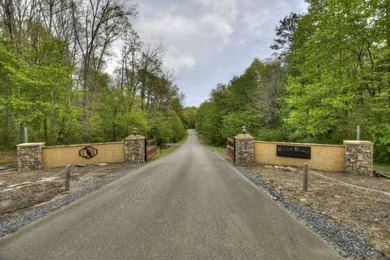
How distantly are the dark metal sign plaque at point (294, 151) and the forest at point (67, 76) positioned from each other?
13.1 meters

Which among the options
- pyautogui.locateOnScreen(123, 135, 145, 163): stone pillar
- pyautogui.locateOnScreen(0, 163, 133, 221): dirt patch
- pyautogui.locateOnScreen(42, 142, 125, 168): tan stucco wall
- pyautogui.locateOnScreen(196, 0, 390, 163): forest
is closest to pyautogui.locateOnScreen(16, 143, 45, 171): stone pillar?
pyautogui.locateOnScreen(42, 142, 125, 168): tan stucco wall

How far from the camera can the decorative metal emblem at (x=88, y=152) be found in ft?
39.2

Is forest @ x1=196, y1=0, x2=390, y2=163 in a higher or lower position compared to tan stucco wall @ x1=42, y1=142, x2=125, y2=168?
higher

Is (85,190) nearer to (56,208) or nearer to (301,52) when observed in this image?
(56,208)

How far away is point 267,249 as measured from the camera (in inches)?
139

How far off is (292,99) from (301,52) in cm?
339

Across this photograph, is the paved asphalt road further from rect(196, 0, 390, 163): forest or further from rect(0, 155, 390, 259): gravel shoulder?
rect(196, 0, 390, 163): forest

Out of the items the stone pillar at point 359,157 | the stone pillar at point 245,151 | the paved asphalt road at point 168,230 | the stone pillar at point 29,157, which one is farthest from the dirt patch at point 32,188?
the stone pillar at point 359,157

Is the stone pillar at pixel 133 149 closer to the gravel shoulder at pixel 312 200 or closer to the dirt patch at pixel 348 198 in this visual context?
the gravel shoulder at pixel 312 200

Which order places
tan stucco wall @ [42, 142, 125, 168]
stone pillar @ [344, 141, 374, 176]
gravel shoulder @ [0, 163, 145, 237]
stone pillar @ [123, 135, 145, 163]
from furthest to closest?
stone pillar @ [123, 135, 145, 163]
tan stucco wall @ [42, 142, 125, 168]
stone pillar @ [344, 141, 374, 176]
gravel shoulder @ [0, 163, 145, 237]

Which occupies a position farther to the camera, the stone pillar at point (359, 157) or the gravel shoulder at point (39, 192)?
the stone pillar at point (359, 157)

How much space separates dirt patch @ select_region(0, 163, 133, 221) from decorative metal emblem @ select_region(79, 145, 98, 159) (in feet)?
4.07

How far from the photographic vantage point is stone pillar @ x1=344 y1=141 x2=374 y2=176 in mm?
9625

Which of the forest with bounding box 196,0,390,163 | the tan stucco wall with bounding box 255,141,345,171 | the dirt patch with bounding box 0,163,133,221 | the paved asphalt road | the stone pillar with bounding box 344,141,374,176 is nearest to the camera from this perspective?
the paved asphalt road
